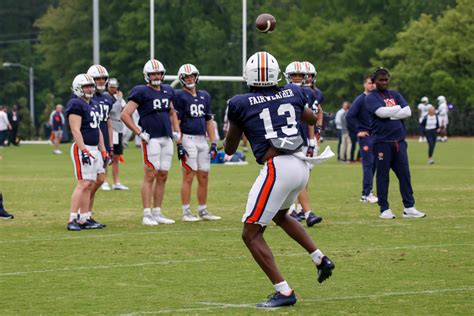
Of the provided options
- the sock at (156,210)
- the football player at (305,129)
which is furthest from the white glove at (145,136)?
the football player at (305,129)

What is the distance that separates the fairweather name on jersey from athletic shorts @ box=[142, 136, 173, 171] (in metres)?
5.61

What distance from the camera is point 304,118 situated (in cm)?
941

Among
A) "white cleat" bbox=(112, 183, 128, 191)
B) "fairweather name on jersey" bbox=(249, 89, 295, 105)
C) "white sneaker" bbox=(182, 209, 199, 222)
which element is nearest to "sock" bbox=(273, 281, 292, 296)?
"fairweather name on jersey" bbox=(249, 89, 295, 105)

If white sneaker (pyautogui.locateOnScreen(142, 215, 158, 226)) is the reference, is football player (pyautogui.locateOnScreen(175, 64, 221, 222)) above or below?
above

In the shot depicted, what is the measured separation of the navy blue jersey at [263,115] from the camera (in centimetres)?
907

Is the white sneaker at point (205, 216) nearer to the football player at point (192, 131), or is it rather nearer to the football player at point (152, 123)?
the football player at point (192, 131)

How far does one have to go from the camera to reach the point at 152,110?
1467 centimetres

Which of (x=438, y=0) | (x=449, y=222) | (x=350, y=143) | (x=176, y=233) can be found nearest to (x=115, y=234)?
(x=176, y=233)

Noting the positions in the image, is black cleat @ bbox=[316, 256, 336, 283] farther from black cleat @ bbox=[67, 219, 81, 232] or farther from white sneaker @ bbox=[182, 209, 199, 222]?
white sneaker @ bbox=[182, 209, 199, 222]

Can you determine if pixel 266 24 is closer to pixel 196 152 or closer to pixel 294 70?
pixel 294 70

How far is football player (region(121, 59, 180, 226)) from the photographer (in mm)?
14617

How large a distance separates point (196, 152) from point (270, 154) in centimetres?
614

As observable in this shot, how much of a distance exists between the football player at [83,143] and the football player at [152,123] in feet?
1.51

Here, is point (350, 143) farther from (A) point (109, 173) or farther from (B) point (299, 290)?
(B) point (299, 290)
